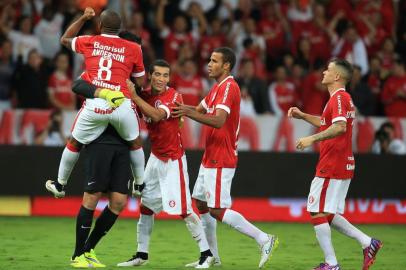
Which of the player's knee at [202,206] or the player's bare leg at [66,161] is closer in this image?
the player's bare leg at [66,161]

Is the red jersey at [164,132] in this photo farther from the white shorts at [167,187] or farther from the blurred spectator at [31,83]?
the blurred spectator at [31,83]

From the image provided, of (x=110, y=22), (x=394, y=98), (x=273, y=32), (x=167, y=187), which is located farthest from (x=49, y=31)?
(x=110, y=22)

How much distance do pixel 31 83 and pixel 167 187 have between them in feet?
21.4

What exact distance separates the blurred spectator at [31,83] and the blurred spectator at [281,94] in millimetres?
4157

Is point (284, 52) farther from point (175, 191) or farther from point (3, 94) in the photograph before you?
point (175, 191)

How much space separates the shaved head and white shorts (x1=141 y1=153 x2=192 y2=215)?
149 cm

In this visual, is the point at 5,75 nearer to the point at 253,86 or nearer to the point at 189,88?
the point at 189,88

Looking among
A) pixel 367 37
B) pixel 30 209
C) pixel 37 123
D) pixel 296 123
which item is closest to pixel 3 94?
pixel 37 123

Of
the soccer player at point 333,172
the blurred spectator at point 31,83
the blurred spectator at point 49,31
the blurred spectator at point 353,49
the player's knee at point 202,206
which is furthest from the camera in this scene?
the blurred spectator at point 353,49

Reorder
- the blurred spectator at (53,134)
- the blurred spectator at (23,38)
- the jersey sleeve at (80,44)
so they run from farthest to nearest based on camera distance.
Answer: the blurred spectator at (23,38) < the blurred spectator at (53,134) < the jersey sleeve at (80,44)

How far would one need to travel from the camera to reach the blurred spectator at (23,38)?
16266 millimetres

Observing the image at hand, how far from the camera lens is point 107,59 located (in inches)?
353

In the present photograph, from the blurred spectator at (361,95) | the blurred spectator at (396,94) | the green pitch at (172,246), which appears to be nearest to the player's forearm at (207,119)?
the green pitch at (172,246)

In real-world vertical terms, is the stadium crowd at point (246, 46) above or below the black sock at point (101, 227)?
above
